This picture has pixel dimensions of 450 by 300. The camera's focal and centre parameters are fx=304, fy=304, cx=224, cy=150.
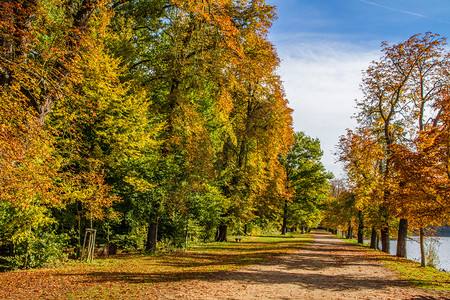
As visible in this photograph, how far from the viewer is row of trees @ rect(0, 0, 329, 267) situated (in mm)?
7035

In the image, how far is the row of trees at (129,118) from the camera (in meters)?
7.04

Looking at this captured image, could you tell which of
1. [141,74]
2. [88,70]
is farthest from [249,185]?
[88,70]

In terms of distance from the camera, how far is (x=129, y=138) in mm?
12672

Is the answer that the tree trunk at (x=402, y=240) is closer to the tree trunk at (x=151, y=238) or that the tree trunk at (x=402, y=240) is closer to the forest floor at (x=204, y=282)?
the forest floor at (x=204, y=282)

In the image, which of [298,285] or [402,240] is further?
[402,240]

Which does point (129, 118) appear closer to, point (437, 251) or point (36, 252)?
point (36, 252)

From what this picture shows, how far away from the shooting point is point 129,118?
41.7ft

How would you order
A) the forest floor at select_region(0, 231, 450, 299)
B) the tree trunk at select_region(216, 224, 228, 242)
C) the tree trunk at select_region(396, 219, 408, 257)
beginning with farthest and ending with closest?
the tree trunk at select_region(216, 224, 228, 242), the tree trunk at select_region(396, 219, 408, 257), the forest floor at select_region(0, 231, 450, 299)

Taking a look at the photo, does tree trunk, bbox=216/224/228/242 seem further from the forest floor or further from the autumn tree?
the autumn tree

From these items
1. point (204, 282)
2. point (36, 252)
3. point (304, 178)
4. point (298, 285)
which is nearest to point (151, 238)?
point (36, 252)

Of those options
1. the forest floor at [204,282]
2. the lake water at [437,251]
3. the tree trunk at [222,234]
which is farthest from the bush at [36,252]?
A: the lake water at [437,251]

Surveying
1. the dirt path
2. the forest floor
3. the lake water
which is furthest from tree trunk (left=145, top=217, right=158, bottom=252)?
the lake water

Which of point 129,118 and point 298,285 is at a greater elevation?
point 129,118

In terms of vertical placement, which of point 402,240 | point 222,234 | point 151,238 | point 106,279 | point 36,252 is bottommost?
point 222,234
